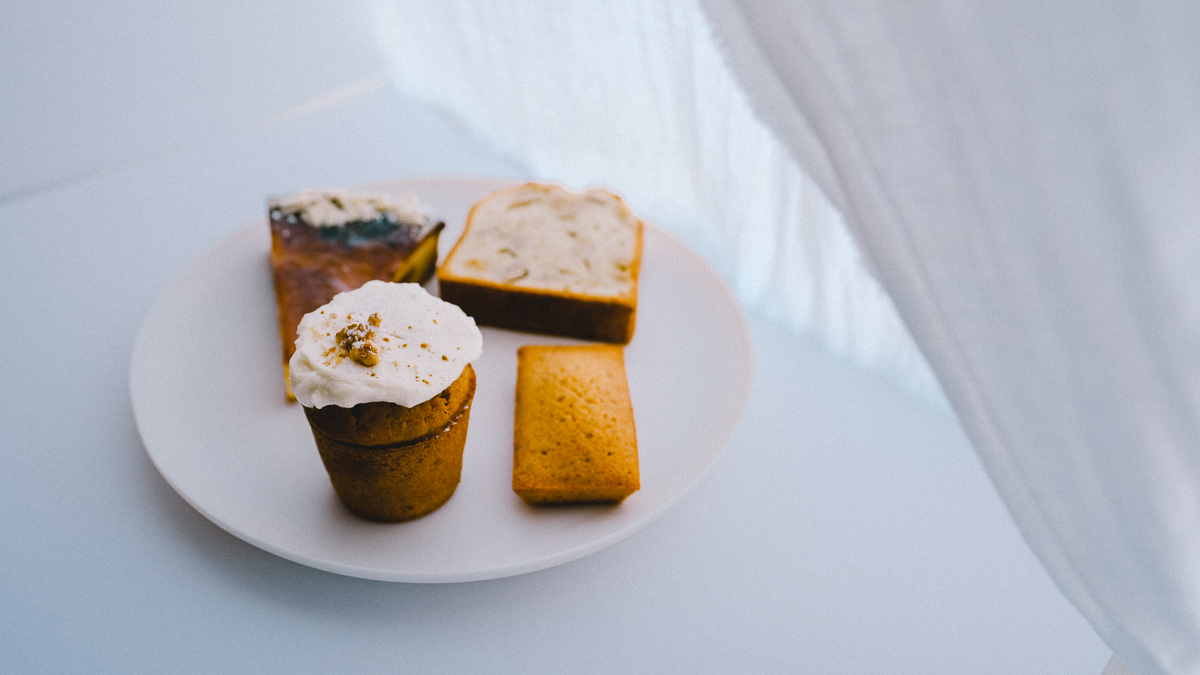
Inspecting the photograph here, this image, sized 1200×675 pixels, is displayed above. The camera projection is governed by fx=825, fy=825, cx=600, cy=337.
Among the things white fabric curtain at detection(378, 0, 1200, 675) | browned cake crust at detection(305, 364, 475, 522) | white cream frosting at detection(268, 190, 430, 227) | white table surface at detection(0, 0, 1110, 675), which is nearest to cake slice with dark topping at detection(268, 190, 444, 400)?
white cream frosting at detection(268, 190, 430, 227)

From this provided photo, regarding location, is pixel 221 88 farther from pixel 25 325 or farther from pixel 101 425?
pixel 101 425

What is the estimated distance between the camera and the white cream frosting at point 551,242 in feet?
4.64

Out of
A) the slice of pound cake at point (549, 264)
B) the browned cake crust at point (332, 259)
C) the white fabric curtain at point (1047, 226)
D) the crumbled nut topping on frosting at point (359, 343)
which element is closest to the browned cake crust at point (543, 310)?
the slice of pound cake at point (549, 264)

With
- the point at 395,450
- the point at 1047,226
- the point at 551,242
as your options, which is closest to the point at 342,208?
the point at 551,242

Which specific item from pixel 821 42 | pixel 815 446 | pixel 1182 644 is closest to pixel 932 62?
pixel 821 42

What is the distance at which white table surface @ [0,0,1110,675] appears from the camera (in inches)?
40.1

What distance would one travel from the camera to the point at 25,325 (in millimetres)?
1456

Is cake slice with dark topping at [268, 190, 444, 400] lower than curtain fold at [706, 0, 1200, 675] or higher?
lower

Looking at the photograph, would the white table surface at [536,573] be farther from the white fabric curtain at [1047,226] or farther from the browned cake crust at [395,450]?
the white fabric curtain at [1047,226]

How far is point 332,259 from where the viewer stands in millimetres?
1449

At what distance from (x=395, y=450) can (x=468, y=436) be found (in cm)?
23

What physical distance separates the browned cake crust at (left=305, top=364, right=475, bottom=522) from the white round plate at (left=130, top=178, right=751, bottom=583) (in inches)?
1.3

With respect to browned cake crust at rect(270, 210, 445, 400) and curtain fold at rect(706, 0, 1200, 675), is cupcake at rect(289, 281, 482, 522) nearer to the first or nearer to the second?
browned cake crust at rect(270, 210, 445, 400)

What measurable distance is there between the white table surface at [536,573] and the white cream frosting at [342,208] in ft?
0.97
